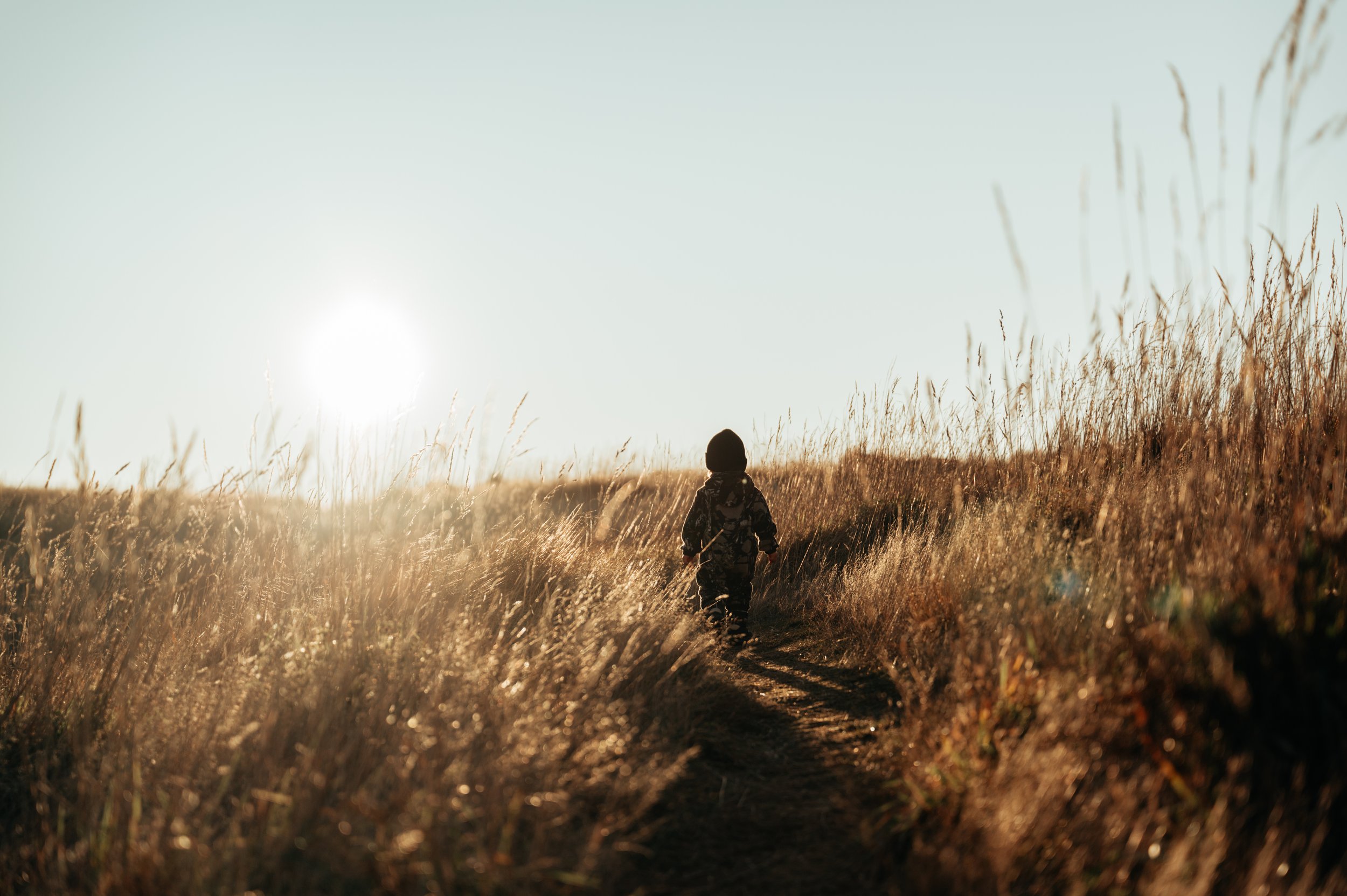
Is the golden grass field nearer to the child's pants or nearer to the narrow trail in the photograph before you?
the narrow trail

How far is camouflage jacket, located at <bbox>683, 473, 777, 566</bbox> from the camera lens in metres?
5.84

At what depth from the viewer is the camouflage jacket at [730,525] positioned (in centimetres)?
584

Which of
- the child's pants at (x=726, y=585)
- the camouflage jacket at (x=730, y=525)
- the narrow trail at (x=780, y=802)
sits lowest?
the narrow trail at (x=780, y=802)

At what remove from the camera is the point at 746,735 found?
347 centimetres

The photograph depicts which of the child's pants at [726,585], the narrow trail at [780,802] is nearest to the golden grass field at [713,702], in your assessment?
the narrow trail at [780,802]

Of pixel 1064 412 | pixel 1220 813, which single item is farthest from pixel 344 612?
pixel 1064 412

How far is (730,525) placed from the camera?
5.86m

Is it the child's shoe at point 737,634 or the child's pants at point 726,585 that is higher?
the child's pants at point 726,585

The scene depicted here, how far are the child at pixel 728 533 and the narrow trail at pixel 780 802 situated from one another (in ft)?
5.50

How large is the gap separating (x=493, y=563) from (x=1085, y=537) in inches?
147

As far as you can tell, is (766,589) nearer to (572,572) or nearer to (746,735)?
(572,572)

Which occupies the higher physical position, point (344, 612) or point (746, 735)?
point (344, 612)

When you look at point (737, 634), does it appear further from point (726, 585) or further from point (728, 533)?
point (728, 533)

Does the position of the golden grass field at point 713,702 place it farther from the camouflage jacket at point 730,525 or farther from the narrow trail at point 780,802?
the camouflage jacket at point 730,525
